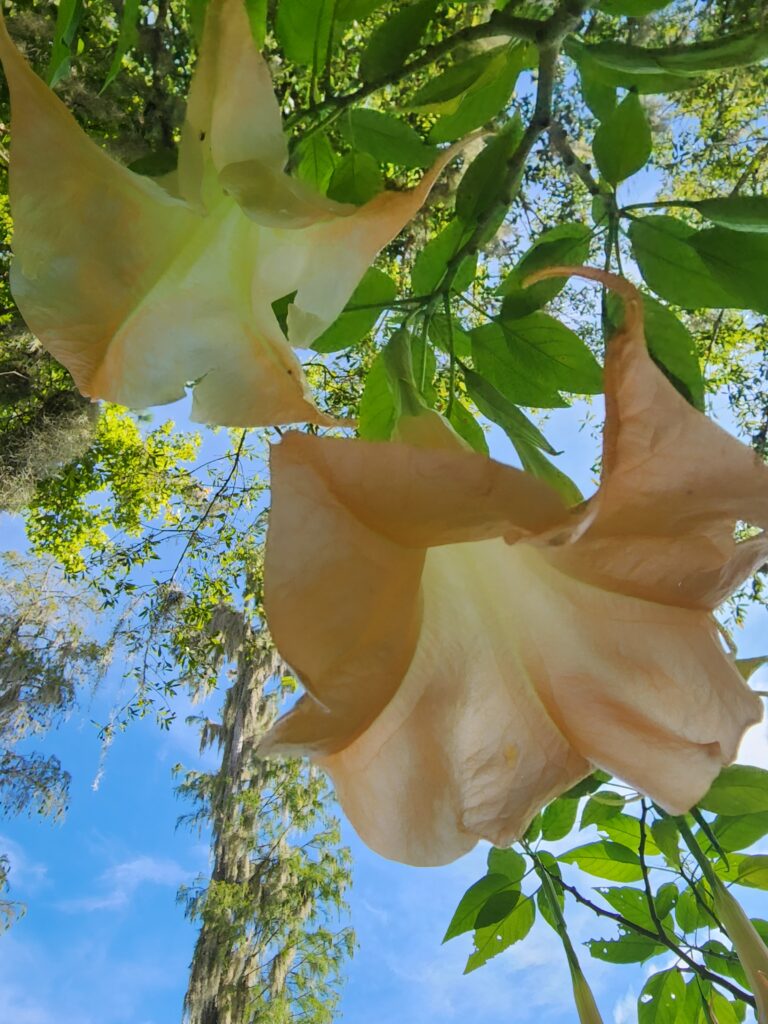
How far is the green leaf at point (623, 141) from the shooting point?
416 millimetres

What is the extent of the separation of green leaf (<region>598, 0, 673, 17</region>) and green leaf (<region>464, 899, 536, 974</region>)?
1.99 ft

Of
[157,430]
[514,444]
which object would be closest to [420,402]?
[514,444]

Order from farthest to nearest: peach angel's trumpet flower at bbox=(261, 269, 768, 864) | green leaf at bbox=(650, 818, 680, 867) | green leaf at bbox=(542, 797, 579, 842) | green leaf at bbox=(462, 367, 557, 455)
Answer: green leaf at bbox=(542, 797, 579, 842) < green leaf at bbox=(650, 818, 680, 867) < green leaf at bbox=(462, 367, 557, 455) < peach angel's trumpet flower at bbox=(261, 269, 768, 864)

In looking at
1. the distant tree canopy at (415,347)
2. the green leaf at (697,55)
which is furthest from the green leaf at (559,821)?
the green leaf at (697,55)

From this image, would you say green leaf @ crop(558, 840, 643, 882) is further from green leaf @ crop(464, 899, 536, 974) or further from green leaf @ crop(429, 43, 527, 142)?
green leaf @ crop(429, 43, 527, 142)

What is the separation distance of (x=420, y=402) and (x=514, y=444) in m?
0.04

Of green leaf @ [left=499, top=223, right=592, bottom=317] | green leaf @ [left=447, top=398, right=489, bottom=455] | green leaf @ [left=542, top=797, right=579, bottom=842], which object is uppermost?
green leaf @ [left=499, top=223, right=592, bottom=317]

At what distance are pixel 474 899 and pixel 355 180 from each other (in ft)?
1.66

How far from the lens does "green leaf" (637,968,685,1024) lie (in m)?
0.60

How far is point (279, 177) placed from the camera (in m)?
0.23

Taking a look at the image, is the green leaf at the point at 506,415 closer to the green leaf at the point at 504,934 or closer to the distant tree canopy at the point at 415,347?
the distant tree canopy at the point at 415,347

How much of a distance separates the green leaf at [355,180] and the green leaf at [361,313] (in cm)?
4

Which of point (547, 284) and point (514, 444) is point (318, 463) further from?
point (547, 284)

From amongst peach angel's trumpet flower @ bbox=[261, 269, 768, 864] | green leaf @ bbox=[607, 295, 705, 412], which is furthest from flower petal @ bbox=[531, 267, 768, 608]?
green leaf @ bbox=[607, 295, 705, 412]
